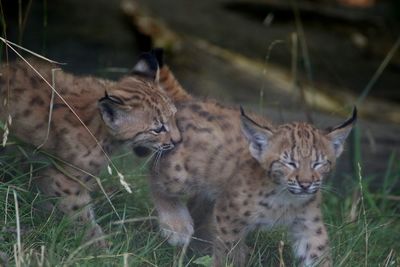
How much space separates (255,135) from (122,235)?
1.21 metres

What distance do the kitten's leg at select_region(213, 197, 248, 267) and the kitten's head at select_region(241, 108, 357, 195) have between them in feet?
1.22

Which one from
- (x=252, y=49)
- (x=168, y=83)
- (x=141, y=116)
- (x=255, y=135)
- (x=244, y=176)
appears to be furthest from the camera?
(x=252, y=49)

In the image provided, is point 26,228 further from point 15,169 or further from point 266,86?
point 266,86

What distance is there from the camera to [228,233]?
7484 mm

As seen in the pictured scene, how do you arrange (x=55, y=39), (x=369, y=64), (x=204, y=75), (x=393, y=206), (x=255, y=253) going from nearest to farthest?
(x=255, y=253), (x=393, y=206), (x=204, y=75), (x=55, y=39), (x=369, y=64)

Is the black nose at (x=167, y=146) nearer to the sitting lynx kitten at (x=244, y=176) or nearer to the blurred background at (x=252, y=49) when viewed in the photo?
the sitting lynx kitten at (x=244, y=176)

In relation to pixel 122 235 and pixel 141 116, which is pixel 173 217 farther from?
pixel 141 116

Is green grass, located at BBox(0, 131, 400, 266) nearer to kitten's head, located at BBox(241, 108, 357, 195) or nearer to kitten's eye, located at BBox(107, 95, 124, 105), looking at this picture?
kitten's head, located at BBox(241, 108, 357, 195)

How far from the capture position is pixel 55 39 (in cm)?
1383

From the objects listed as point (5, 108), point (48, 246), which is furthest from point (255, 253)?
point (5, 108)

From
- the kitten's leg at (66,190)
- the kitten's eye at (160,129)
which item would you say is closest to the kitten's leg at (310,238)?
the kitten's eye at (160,129)

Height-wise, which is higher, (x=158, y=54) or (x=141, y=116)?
(x=158, y=54)

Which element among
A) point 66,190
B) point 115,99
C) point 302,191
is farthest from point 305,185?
point 66,190

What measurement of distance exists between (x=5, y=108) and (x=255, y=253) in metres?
2.16
